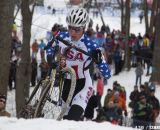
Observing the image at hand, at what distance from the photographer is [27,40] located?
52.0 ft

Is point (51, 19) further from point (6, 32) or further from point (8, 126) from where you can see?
point (8, 126)

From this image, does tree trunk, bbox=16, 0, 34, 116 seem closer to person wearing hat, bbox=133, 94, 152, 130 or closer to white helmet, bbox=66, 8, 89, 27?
person wearing hat, bbox=133, 94, 152, 130

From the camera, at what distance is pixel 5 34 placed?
31.5 feet

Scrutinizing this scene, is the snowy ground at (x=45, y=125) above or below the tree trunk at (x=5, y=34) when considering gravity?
below

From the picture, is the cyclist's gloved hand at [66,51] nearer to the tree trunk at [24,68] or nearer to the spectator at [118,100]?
the spectator at [118,100]

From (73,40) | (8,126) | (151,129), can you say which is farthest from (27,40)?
(8,126)

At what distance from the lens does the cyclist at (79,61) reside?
21.4 ft

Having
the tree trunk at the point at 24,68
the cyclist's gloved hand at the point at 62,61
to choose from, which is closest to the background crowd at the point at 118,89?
the cyclist's gloved hand at the point at 62,61

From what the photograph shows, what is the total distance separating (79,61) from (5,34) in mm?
3223

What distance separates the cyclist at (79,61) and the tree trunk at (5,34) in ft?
9.34

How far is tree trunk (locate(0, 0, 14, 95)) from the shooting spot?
9469 millimetres

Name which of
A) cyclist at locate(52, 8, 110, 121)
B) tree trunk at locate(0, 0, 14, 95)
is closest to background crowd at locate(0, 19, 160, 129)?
cyclist at locate(52, 8, 110, 121)

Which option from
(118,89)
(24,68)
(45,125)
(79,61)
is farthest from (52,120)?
(24,68)

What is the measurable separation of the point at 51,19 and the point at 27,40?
115 ft
